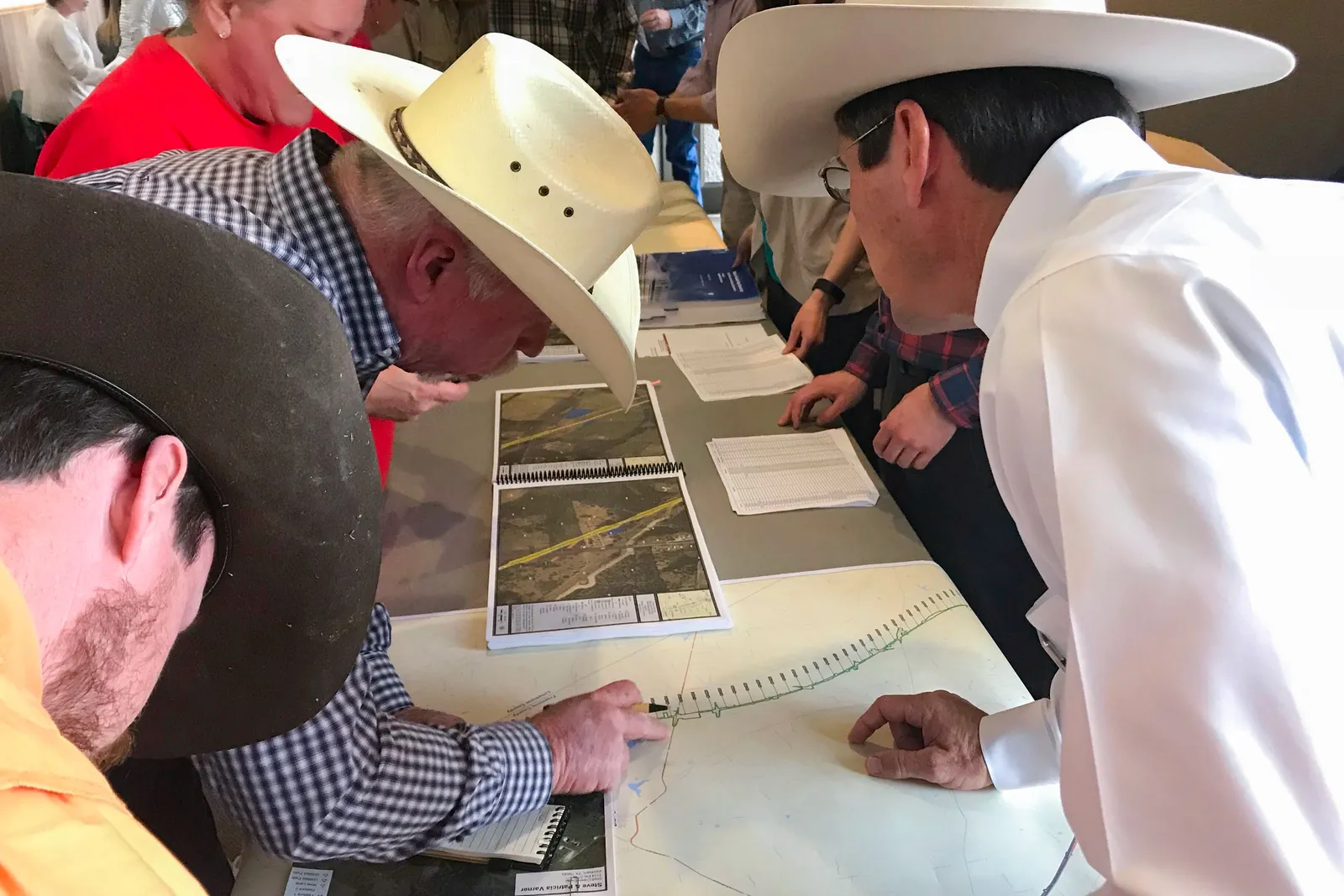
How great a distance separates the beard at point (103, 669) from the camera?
51 centimetres

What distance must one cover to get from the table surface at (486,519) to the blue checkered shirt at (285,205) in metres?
0.41

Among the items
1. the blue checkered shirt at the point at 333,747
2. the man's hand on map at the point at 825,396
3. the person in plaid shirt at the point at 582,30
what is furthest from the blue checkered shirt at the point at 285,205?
the person in plaid shirt at the point at 582,30

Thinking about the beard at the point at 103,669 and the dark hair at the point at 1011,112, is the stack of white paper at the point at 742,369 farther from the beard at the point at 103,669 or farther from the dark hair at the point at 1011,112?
the beard at the point at 103,669

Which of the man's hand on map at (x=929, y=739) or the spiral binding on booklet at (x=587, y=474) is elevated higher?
the man's hand on map at (x=929, y=739)

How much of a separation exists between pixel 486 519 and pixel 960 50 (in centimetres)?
89

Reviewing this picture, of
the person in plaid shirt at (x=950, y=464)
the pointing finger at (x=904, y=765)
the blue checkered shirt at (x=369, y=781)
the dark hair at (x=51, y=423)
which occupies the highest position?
the dark hair at (x=51, y=423)

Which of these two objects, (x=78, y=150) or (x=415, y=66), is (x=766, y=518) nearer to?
(x=415, y=66)

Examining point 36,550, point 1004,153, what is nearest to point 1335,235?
point 1004,153

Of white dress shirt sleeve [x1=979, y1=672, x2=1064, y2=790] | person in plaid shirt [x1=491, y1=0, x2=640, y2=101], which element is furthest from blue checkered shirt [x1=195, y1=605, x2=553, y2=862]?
person in plaid shirt [x1=491, y1=0, x2=640, y2=101]

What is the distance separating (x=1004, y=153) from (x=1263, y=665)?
54 cm

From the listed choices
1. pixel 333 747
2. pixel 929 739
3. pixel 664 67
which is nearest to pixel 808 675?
pixel 929 739

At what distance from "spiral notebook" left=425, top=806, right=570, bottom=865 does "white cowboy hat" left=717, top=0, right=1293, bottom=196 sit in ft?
2.73

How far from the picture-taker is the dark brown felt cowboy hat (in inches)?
21.8

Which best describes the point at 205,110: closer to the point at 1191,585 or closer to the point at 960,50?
the point at 960,50
